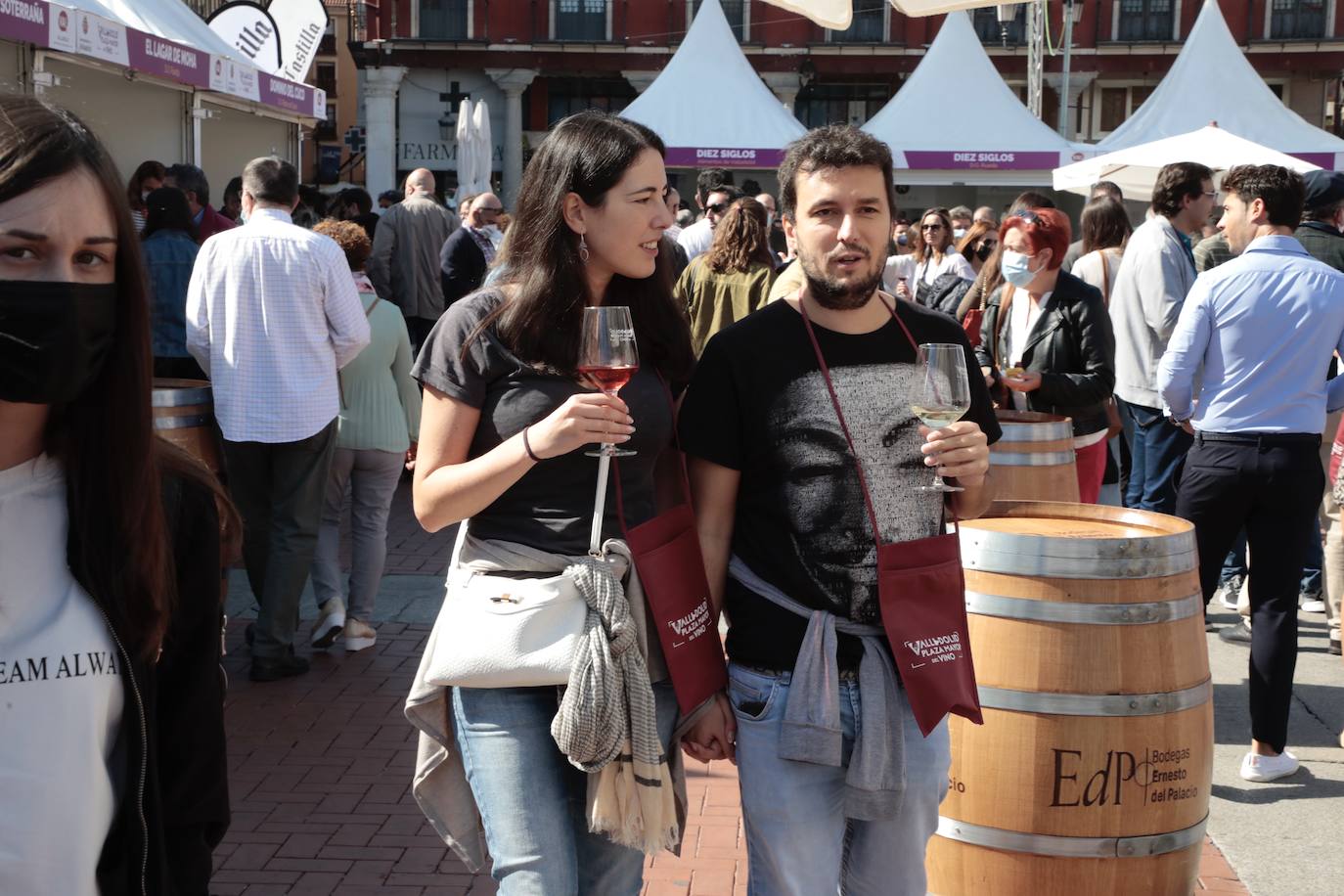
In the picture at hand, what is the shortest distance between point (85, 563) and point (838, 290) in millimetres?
1518

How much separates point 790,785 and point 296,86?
11537 mm

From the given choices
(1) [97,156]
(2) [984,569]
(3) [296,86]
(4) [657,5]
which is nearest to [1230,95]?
(3) [296,86]

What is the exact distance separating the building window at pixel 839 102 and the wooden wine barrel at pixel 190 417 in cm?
4026

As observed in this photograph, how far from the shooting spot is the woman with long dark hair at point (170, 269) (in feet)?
21.8

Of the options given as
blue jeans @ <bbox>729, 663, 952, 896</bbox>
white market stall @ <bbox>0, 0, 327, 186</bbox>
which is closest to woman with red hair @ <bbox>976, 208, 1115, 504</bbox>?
blue jeans @ <bbox>729, 663, 952, 896</bbox>

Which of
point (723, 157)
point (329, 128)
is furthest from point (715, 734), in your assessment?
point (329, 128)

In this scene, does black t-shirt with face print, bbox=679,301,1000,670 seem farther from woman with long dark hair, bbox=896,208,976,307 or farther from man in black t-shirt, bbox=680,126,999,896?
woman with long dark hair, bbox=896,208,976,307

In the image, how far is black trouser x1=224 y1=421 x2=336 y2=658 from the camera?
238 inches

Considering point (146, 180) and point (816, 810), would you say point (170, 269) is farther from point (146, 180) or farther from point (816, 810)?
point (816, 810)

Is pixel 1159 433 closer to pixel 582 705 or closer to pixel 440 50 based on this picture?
pixel 582 705

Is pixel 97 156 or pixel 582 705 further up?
pixel 97 156

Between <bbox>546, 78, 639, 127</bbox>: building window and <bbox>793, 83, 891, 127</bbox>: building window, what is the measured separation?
5432mm

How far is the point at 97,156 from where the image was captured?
1770mm

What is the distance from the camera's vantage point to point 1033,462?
17.3 feet
